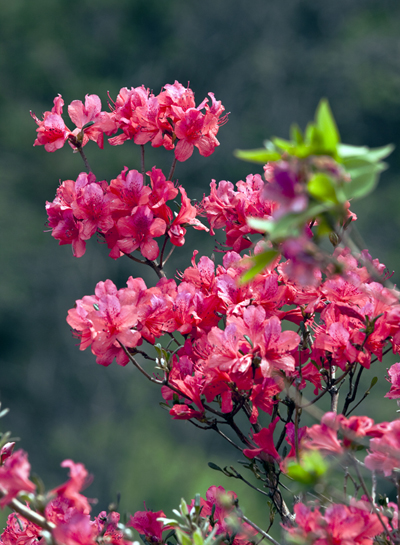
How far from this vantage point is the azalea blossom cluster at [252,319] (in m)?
0.37

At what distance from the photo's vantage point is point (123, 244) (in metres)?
0.79

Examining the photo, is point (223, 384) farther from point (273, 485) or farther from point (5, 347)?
point (5, 347)

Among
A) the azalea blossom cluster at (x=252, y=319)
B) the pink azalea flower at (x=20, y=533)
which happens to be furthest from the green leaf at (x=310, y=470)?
the pink azalea flower at (x=20, y=533)

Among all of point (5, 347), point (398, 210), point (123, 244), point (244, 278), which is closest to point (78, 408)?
point (5, 347)

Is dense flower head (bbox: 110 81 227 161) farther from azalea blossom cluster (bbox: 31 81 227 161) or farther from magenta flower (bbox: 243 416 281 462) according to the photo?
magenta flower (bbox: 243 416 281 462)

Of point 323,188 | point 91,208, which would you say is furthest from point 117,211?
point 323,188

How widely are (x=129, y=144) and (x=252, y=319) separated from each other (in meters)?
6.11

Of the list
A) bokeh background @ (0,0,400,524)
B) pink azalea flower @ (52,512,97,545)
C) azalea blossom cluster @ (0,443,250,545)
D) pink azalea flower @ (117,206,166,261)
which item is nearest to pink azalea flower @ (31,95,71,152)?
pink azalea flower @ (117,206,166,261)

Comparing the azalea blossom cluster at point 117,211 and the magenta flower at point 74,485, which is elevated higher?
the azalea blossom cluster at point 117,211

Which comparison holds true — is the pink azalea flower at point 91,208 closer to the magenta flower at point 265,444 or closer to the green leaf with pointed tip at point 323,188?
the magenta flower at point 265,444

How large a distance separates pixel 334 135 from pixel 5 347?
6.55 m

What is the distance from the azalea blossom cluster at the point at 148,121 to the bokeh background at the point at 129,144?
4.80 meters

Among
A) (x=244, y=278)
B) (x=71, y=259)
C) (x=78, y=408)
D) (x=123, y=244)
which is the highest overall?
(x=71, y=259)

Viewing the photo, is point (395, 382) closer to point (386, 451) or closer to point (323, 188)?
point (386, 451)
